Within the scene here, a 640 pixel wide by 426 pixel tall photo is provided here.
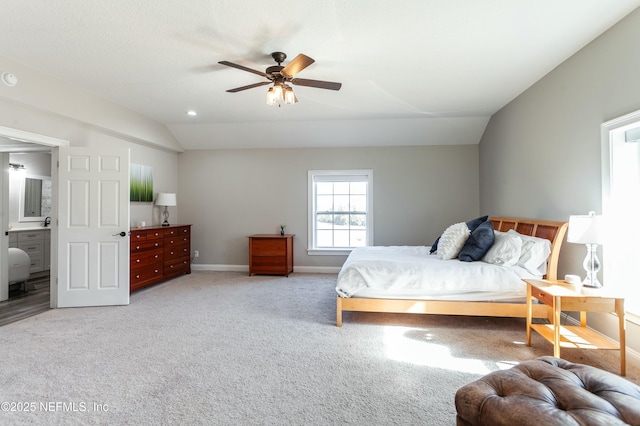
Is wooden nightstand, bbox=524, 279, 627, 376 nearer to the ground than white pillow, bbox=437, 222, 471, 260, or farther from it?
nearer to the ground

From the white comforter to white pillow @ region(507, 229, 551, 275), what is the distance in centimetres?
8

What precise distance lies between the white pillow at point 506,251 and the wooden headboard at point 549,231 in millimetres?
285

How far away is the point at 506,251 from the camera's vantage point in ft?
10.1

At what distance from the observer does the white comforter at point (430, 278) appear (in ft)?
9.52

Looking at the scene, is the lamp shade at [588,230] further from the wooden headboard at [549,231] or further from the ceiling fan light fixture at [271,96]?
the ceiling fan light fixture at [271,96]

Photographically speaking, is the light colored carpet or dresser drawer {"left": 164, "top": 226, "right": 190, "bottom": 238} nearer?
the light colored carpet

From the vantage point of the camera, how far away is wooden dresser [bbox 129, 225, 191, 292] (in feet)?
14.2

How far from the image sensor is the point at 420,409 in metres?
1.79

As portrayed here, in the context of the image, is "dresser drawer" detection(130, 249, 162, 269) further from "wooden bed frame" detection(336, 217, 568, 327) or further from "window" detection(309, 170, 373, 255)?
"wooden bed frame" detection(336, 217, 568, 327)

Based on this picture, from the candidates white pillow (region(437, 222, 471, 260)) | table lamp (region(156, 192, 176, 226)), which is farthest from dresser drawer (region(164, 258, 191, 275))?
white pillow (region(437, 222, 471, 260))

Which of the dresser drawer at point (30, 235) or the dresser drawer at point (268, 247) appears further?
the dresser drawer at point (268, 247)

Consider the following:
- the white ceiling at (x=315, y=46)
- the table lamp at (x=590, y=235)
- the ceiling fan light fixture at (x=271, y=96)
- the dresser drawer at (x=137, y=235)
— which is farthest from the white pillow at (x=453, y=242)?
the dresser drawer at (x=137, y=235)

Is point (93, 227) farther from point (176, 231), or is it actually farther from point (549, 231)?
point (549, 231)

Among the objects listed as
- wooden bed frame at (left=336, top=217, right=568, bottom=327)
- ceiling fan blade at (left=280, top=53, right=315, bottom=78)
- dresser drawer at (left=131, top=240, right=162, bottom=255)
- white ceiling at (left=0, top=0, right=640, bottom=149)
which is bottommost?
wooden bed frame at (left=336, top=217, right=568, bottom=327)
